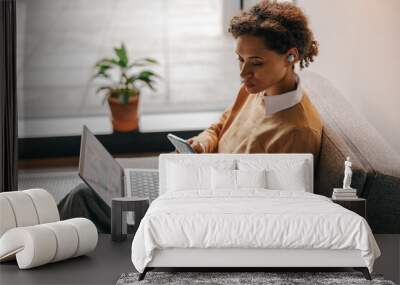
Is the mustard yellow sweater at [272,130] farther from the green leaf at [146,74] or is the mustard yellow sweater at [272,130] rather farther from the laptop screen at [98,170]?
the green leaf at [146,74]

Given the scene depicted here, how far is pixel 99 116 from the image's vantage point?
9.31 meters

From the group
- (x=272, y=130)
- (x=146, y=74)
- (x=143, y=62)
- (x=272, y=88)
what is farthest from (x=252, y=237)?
(x=143, y=62)

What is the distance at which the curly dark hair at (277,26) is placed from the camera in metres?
5.54

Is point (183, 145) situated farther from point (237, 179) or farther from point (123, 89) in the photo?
point (123, 89)

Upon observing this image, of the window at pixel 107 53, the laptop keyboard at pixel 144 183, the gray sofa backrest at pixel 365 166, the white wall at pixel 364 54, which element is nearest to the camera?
the gray sofa backrest at pixel 365 166

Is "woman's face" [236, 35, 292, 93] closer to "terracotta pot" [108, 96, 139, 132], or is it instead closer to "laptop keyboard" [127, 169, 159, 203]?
"laptop keyboard" [127, 169, 159, 203]

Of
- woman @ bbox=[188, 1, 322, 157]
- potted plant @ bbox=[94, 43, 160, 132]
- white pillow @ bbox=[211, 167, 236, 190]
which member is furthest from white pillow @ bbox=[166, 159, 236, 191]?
potted plant @ bbox=[94, 43, 160, 132]

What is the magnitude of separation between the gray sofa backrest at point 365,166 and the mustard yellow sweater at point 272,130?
13 cm

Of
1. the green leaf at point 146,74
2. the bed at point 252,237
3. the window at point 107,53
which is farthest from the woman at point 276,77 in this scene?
the window at point 107,53

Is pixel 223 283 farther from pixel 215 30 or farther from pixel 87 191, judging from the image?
pixel 215 30

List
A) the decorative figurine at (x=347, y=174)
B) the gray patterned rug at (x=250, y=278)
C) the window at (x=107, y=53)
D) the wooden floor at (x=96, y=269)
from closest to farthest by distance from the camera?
the gray patterned rug at (x=250, y=278)
the wooden floor at (x=96, y=269)
the decorative figurine at (x=347, y=174)
the window at (x=107, y=53)

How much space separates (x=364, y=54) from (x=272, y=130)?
102 centimetres

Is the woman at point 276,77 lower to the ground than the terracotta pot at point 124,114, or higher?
higher

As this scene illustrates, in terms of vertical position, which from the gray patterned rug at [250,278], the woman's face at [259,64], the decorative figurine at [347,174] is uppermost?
the woman's face at [259,64]
